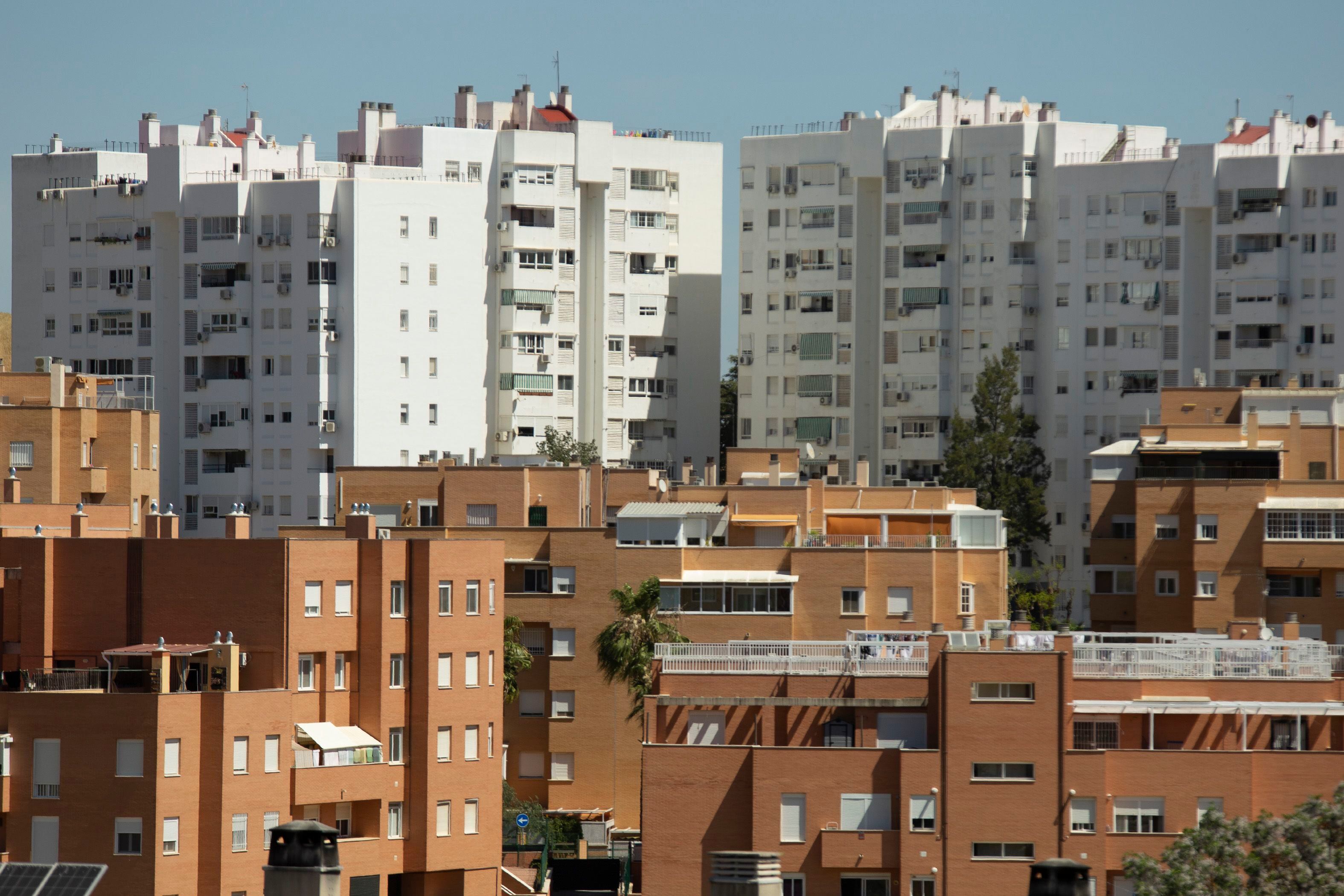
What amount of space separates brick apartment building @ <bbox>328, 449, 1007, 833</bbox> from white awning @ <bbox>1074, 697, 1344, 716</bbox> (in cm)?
2172

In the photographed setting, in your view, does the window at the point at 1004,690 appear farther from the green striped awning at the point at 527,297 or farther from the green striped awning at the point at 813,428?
the green striped awning at the point at 527,297

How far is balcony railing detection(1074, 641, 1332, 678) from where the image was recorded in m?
59.8

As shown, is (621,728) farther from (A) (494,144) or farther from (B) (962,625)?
(A) (494,144)

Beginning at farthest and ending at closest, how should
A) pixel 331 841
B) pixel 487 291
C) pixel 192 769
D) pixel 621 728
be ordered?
pixel 487 291 < pixel 621 728 < pixel 192 769 < pixel 331 841

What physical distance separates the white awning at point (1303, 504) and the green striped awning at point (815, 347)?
1532 inches

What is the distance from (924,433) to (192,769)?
2689 inches

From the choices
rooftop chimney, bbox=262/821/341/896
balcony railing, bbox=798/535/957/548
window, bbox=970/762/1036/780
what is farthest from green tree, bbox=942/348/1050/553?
rooftop chimney, bbox=262/821/341/896

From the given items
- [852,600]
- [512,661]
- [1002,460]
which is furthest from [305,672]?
[1002,460]

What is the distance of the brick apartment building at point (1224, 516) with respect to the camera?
90.4m

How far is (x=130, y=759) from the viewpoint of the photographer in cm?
6144

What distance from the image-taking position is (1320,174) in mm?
117875

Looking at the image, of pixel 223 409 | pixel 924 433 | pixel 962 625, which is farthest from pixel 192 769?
pixel 924 433

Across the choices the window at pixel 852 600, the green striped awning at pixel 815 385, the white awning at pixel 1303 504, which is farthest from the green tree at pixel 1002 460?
the window at pixel 852 600

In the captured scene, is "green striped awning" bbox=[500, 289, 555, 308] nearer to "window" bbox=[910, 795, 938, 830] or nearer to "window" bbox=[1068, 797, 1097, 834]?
"window" bbox=[910, 795, 938, 830]
